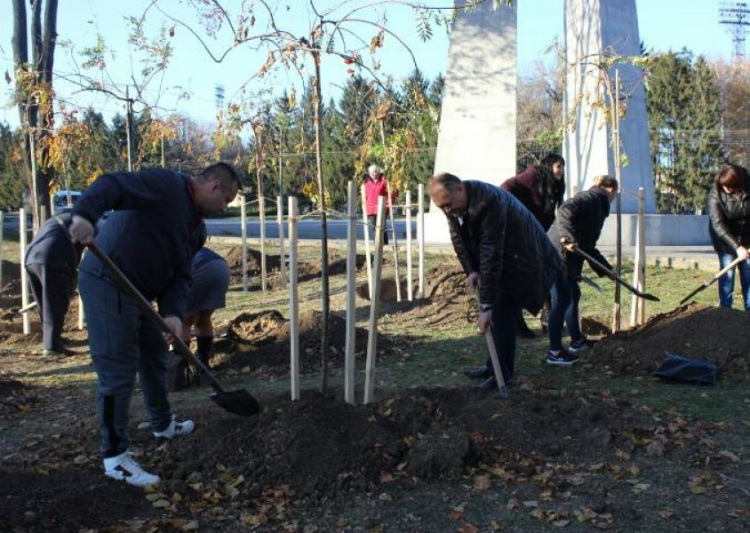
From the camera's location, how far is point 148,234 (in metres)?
3.88

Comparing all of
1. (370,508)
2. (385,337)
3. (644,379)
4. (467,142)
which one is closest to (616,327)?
(644,379)

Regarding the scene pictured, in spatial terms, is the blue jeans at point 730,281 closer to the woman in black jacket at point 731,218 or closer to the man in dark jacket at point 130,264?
the woman in black jacket at point 731,218

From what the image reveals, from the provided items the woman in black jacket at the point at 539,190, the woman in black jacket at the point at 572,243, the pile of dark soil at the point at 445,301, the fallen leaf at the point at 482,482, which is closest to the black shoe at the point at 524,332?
the woman in black jacket at the point at 539,190

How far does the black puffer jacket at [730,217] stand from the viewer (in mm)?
7246

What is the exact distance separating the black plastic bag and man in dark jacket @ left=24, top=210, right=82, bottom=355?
16.3 ft

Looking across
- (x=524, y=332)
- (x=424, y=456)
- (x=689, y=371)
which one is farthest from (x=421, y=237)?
(x=424, y=456)

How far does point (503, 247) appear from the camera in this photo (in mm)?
4941

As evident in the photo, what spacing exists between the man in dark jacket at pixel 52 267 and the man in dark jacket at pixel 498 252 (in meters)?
3.76

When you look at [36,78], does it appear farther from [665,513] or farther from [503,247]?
[665,513]

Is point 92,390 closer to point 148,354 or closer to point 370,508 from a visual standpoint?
point 148,354

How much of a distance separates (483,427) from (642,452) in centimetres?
83

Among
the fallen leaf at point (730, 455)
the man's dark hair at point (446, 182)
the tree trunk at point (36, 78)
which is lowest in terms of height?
the fallen leaf at point (730, 455)

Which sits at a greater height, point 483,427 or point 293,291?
point 293,291

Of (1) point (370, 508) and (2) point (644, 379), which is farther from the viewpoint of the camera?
(2) point (644, 379)
